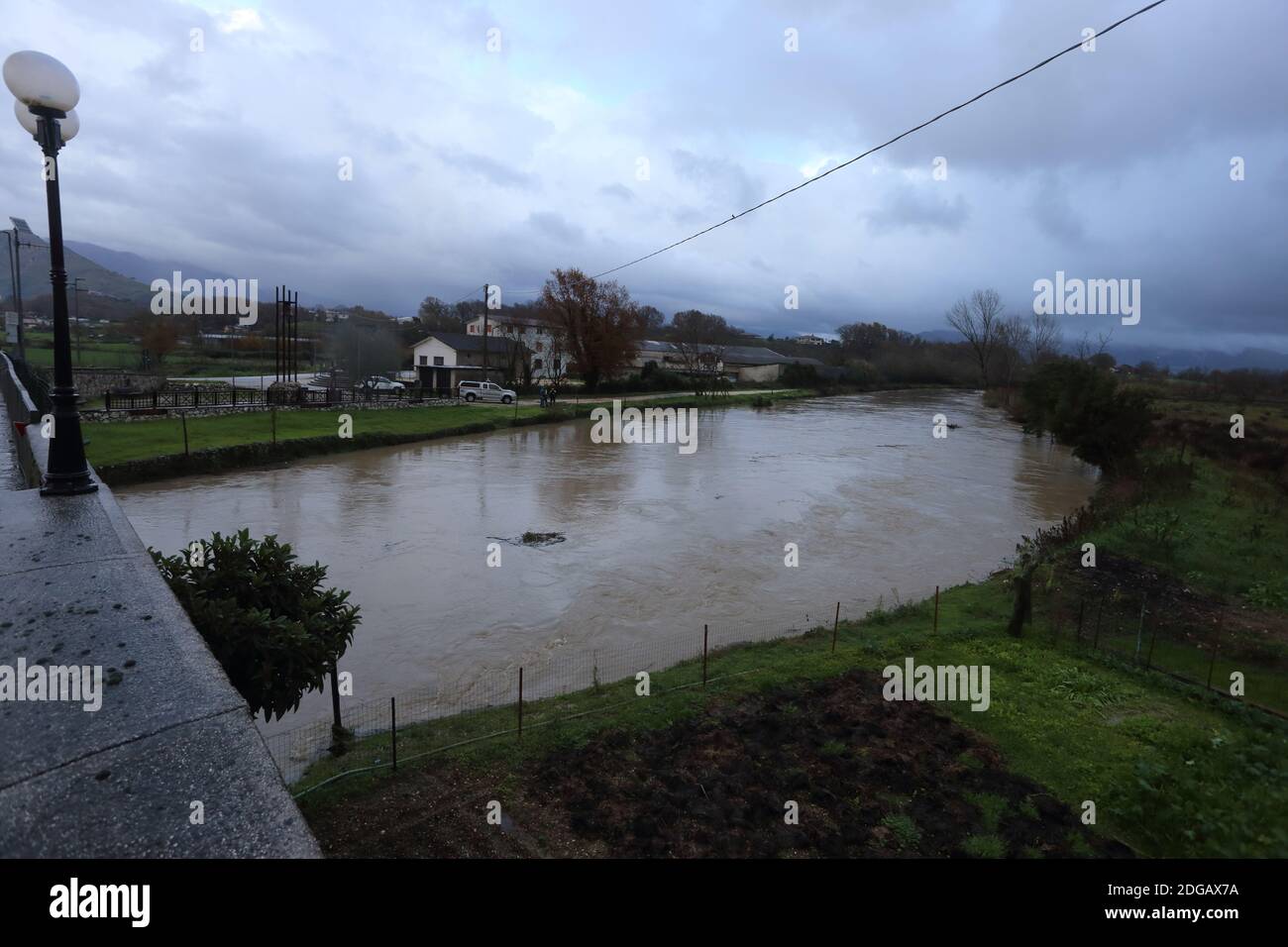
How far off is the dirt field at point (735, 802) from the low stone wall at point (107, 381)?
35.3 m

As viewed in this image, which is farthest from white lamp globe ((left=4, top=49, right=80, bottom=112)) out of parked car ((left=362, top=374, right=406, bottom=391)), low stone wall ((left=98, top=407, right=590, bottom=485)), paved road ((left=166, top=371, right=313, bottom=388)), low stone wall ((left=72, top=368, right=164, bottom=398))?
paved road ((left=166, top=371, right=313, bottom=388))

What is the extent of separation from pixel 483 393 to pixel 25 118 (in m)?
40.6

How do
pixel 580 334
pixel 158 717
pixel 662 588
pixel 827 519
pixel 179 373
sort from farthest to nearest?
pixel 580 334
pixel 179 373
pixel 827 519
pixel 662 588
pixel 158 717

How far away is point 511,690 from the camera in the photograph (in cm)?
952

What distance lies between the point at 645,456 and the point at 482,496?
10.9 meters

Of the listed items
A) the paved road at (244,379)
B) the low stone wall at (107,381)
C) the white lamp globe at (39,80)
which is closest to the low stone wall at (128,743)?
the white lamp globe at (39,80)

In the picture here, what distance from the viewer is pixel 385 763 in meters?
6.55

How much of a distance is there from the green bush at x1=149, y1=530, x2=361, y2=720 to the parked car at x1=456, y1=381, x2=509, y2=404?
4090 cm

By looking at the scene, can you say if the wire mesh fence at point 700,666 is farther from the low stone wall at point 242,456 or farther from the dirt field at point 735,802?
the low stone wall at point 242,456

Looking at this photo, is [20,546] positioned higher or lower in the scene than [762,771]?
higher

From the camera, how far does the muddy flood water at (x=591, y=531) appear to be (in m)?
11.9
